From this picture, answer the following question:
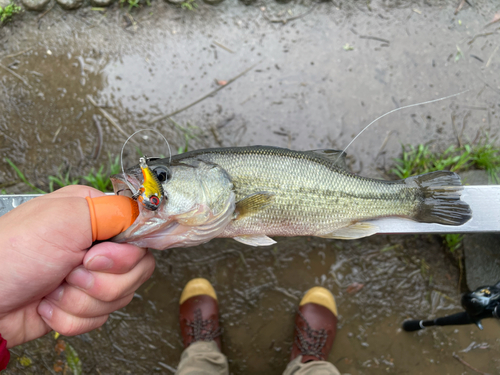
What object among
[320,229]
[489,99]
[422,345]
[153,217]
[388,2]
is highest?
[388,2]

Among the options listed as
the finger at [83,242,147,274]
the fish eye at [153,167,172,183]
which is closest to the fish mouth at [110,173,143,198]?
the fish eye at [153,167,172,183]

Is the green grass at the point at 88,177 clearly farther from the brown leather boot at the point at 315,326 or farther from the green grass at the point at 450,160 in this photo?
the green grass at the point at 450,160

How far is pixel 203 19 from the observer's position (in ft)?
11.2

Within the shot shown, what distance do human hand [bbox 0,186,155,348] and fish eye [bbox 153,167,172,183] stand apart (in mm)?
449

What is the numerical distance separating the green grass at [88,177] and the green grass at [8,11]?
169 centimetres

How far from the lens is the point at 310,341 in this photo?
9.64 ft

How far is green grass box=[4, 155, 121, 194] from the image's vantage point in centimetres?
303

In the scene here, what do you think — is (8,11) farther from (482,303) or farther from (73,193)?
(482,303)

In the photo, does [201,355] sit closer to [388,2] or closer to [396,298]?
[396,298]

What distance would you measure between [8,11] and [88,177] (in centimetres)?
228

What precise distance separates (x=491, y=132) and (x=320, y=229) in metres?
2.76

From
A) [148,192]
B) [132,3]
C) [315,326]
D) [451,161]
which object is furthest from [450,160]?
[132,3]

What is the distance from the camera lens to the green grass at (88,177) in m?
3.03

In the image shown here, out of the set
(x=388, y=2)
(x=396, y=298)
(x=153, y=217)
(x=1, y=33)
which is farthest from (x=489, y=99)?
(x=1, y=33)
